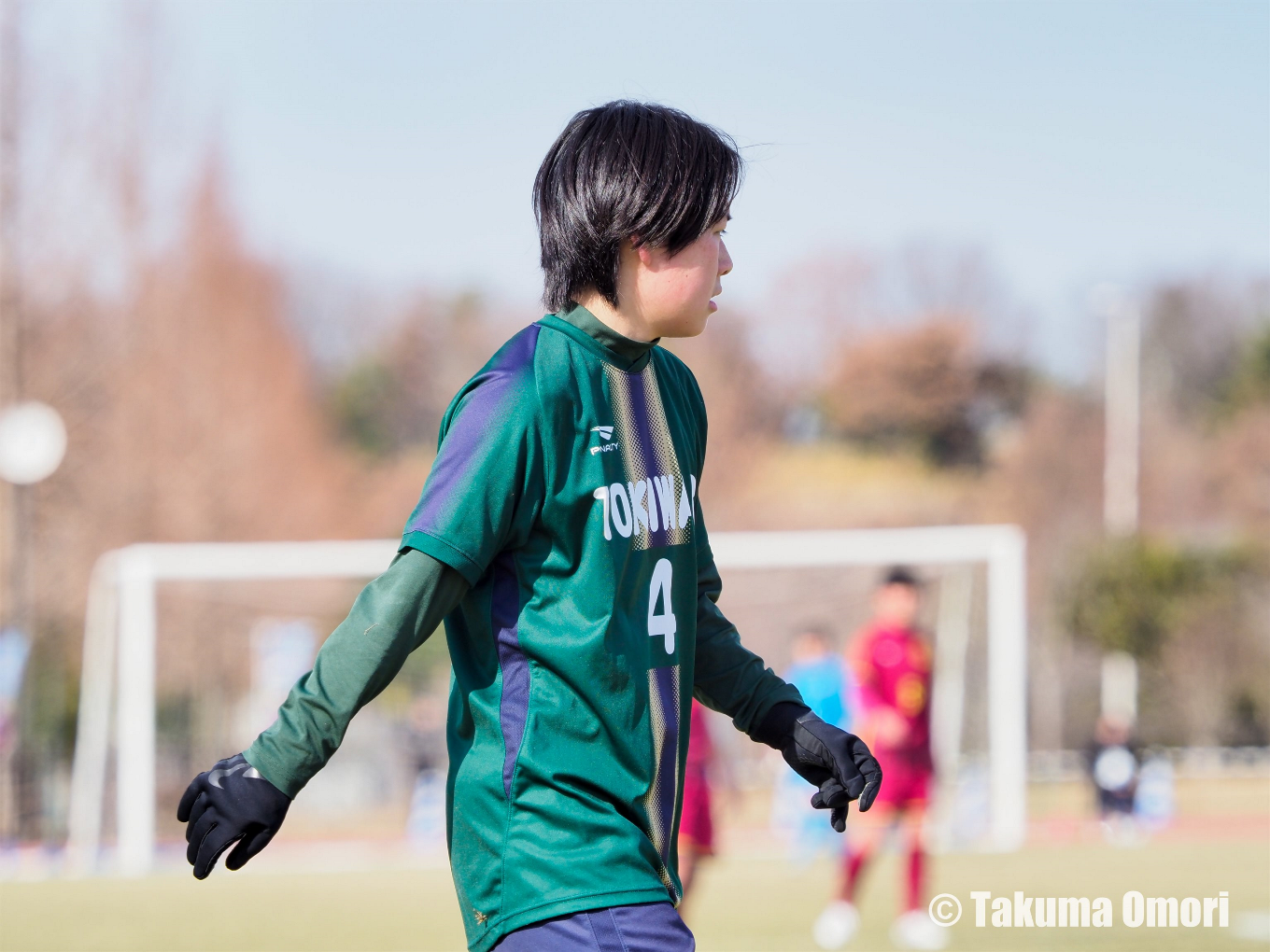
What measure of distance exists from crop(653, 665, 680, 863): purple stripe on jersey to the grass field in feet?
16.0

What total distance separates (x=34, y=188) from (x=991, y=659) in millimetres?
14636

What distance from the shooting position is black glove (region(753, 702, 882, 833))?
209 centimetres

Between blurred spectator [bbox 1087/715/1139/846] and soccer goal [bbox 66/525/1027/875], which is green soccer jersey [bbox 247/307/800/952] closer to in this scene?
soccer goal [bbox 66/525/1027/875]

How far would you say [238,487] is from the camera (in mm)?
23641

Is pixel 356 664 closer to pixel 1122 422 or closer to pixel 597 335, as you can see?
pixel 597 335

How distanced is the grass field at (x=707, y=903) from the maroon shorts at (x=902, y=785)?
2.18 feet

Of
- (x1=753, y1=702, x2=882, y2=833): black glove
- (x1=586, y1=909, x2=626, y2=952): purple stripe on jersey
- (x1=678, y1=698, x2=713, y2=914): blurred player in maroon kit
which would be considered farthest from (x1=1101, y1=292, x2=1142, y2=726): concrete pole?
(x1=586, y1=909, x2=626, y2=952): purple stripe on jersey

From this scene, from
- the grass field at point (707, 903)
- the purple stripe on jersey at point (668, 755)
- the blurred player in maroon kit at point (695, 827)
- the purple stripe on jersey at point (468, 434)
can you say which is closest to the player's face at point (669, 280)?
the purple stripe on jersey at point (468, 434)

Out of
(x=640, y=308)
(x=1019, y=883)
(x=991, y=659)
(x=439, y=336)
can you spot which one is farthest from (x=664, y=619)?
(x=439, y=336)

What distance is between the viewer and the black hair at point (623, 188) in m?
1.92

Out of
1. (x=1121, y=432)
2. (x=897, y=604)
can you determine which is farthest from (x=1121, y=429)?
(x=897, y=604)

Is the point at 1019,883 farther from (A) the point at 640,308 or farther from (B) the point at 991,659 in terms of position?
(A) the point at 640,308

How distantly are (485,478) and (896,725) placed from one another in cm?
573

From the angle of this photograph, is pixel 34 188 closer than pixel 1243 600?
Yes
